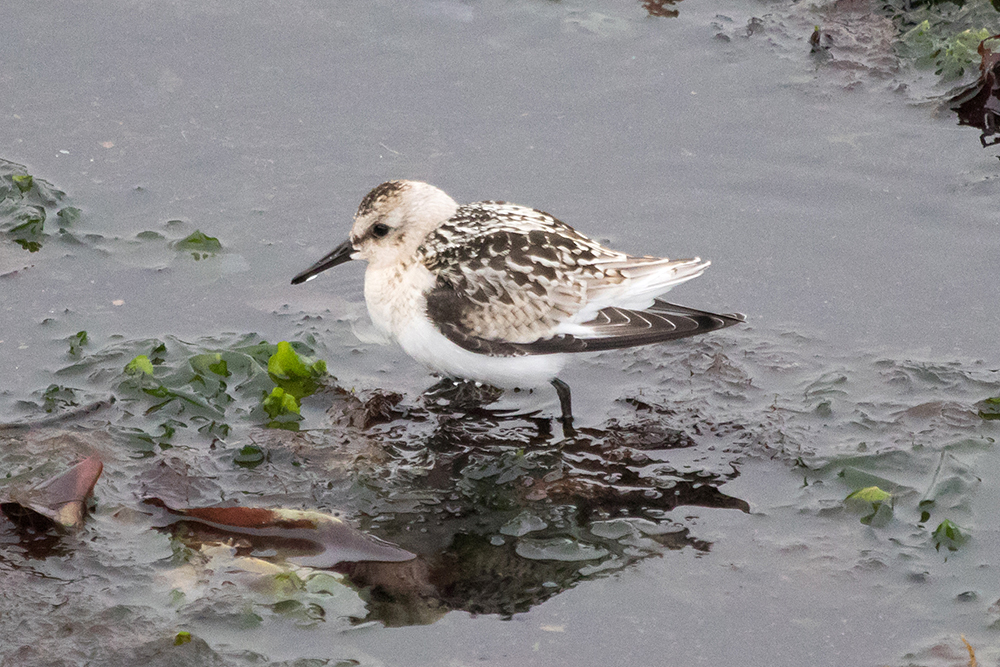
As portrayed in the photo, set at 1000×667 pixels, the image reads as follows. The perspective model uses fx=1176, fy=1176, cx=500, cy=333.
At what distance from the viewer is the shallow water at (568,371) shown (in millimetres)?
5492

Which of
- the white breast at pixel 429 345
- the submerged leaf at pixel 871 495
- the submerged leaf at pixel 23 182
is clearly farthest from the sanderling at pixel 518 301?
the submerged leaf at pixel 23 182

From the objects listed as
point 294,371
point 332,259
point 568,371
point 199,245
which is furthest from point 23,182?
point 568,371

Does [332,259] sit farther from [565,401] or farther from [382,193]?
[565,401]

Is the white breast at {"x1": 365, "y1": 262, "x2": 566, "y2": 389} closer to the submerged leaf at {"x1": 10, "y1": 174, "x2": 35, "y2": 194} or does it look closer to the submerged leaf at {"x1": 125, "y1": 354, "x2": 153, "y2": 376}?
the submerged leaf at {"x1": 125, "y1": 354, "x2": 153, "y2": 376}

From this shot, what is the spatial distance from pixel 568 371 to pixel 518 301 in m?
0.94

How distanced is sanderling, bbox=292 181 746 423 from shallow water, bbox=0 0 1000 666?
52 cm

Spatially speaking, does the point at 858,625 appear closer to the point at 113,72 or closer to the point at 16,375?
the point at 16,375

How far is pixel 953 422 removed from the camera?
6.68 m

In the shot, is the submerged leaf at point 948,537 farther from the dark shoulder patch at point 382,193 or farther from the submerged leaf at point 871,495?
the dark shoulder patch at point 382,193

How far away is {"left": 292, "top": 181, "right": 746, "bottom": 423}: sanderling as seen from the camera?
6.38 meters

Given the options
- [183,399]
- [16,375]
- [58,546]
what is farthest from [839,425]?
[16,375]

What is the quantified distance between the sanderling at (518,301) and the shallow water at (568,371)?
524 mm

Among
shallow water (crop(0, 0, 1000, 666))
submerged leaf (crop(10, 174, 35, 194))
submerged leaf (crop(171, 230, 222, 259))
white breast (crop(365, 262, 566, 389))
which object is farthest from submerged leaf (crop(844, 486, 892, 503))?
submerged leaf (crop(10, 174, 35, 194))

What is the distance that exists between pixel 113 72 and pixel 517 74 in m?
3.11
